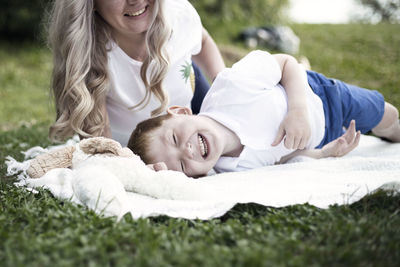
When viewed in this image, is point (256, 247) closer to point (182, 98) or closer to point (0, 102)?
point (182, 98)

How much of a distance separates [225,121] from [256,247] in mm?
1260

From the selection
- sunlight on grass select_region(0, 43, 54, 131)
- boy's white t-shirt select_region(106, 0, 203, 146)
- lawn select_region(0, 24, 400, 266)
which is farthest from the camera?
sunlight on grass select_region(0, 43, 54, 131)

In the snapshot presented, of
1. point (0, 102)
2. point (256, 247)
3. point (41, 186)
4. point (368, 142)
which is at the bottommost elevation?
point (0, 102)

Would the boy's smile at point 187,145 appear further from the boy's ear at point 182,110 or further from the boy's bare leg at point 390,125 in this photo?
the boy's bare leg at point 390,125

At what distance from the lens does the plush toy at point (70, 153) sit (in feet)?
7.43

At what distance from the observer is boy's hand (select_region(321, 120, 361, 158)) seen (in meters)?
2.61

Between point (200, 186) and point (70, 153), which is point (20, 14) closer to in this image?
point (70, 153)

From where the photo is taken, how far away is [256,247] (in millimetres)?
1408

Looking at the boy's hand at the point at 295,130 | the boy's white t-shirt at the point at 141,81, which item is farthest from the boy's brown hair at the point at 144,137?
the boy's hand at the point at 295,130

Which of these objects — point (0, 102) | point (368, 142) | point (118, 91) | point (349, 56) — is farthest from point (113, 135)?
point (349, 56)

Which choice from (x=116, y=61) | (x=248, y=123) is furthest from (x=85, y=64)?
(x=248, y=123)

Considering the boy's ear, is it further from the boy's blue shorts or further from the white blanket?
the boy's blue shorts

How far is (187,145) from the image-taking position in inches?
93.8

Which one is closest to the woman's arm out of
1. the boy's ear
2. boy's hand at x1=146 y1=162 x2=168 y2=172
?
the boy's ear
